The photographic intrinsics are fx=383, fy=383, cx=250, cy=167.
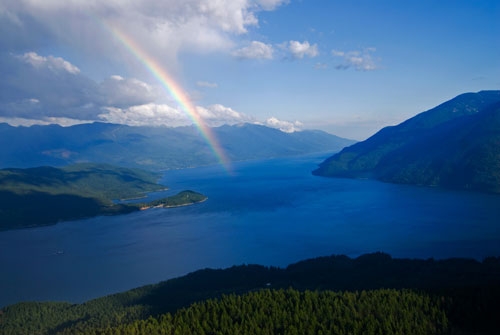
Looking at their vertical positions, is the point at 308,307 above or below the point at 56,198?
below

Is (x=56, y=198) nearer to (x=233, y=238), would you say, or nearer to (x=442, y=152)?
(x=233, y=238)

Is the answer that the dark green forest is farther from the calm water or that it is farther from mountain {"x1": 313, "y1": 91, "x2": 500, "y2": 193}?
mountain {"x1": 313, "y1": 91, "x2": 500, "y2": 193}

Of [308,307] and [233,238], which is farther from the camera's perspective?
[233,238]

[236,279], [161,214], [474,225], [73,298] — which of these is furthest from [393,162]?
[73,298]

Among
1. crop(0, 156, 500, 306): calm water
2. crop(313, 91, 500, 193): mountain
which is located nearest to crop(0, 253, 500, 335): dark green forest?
crop(0, 156, 500, 306): calm water

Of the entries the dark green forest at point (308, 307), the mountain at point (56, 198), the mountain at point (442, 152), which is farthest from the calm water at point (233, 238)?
the mountain at point (442, 152)

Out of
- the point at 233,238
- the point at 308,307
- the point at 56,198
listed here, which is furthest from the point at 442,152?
the point at 56,198

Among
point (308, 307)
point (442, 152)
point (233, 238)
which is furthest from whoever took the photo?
point (442, 152)

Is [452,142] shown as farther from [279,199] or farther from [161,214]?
[161,214]
